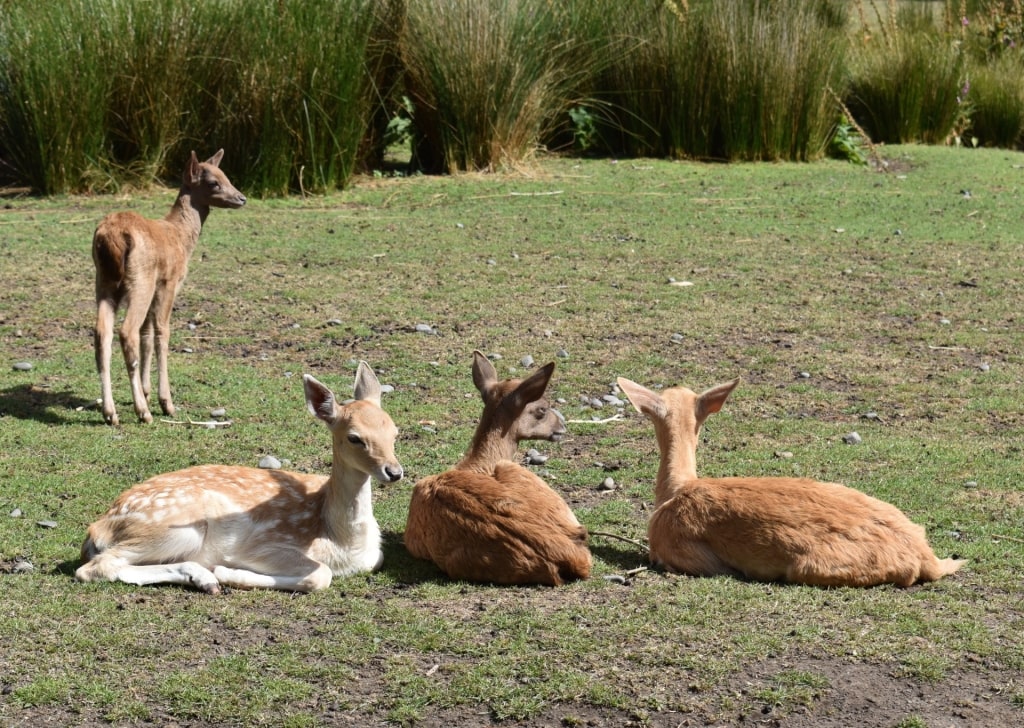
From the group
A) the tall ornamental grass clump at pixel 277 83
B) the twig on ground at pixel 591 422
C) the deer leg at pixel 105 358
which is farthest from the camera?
the tall ornamental grass clump at pixel 277 83

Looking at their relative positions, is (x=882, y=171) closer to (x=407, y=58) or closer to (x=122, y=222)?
(x=407, y=58)

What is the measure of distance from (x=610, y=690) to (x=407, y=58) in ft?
34.7

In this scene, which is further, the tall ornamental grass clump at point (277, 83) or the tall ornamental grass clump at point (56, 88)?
the tall ornamental grass clump at point (277, 83)

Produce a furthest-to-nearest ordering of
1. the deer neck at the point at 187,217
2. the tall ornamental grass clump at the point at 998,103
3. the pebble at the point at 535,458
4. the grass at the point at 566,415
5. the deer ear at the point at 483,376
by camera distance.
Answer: the tall ornamental grass clump at the point at 998,103 < the deer neck at the point at 187,217 < the pebble at the point at 535,458 < the deer ear at the point at 483,376 < the grass at the point at 566,415

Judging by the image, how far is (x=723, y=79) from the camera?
14.7 m

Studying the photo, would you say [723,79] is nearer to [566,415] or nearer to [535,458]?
[566,415]

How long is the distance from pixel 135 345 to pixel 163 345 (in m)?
0.27

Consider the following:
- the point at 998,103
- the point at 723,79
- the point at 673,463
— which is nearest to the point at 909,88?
the point at 998,103

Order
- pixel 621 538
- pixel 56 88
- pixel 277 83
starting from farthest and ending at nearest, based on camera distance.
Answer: pixel 277 83, pixel 56 88, pixel 621 538

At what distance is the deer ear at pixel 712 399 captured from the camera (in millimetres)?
5586

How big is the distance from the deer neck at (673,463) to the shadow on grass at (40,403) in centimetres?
322

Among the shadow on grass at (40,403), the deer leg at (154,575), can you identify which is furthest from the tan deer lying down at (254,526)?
the shadow on grass at (40,403)

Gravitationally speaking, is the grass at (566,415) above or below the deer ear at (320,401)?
below

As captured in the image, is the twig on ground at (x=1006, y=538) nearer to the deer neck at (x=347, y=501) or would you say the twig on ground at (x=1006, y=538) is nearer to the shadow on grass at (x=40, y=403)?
the deer neck at (x=347, y=501)
